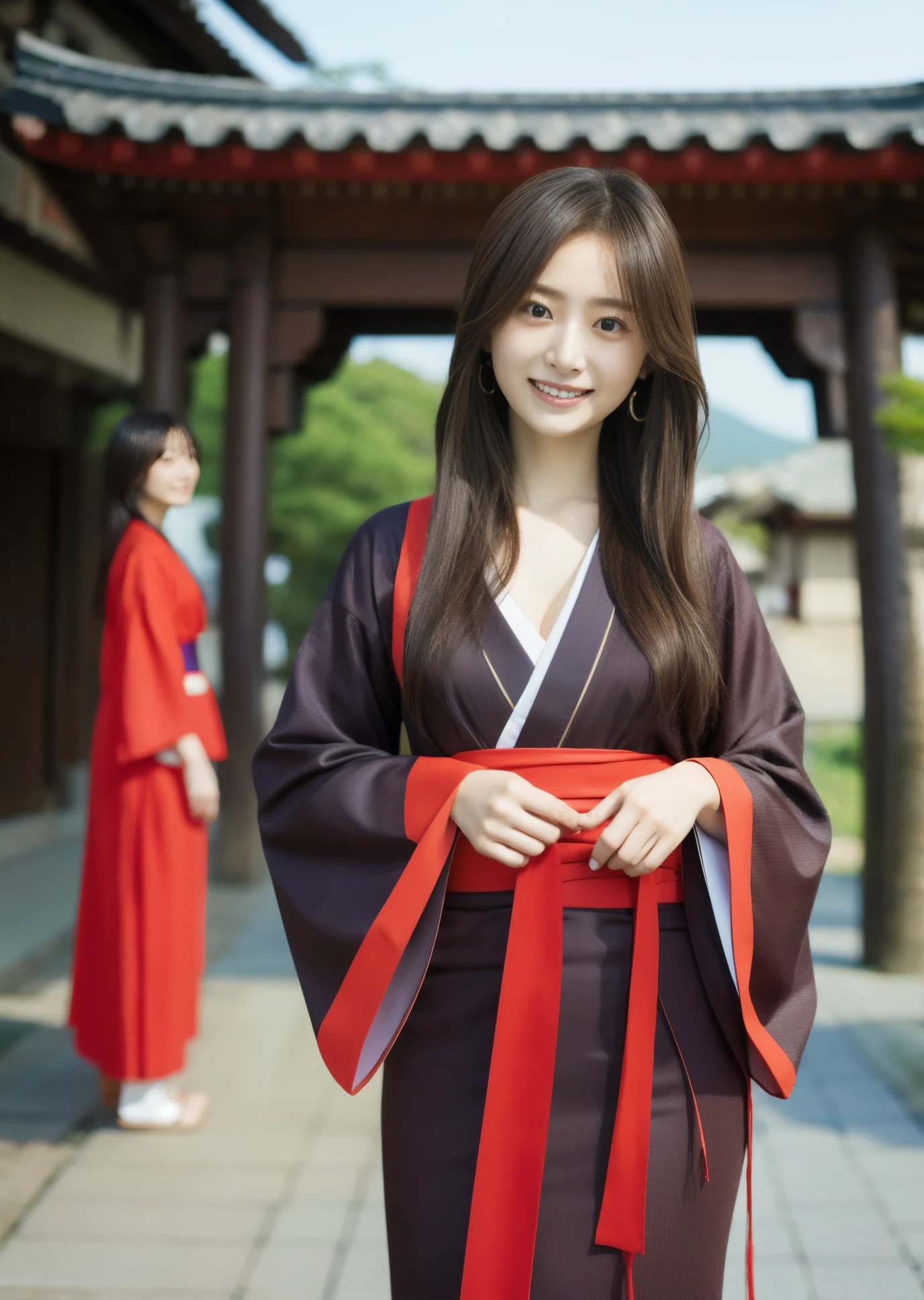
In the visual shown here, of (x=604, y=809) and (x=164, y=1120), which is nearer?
(x=604, y=809)

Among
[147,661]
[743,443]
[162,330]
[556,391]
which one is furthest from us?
[743,443]

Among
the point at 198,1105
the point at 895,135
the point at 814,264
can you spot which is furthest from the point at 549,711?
the point at 814,264

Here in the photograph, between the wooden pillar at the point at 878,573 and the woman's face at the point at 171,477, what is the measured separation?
113 inches

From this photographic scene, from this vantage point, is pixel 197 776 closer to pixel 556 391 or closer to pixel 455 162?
pixel 556 391

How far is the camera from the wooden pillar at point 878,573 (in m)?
4.88

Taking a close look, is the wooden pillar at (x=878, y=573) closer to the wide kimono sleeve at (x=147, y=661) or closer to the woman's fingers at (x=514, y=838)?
the wide kimono sleeve at (x=147, y=661)

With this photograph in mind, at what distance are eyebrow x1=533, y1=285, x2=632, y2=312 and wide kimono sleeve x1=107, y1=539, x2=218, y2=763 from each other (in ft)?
6.62

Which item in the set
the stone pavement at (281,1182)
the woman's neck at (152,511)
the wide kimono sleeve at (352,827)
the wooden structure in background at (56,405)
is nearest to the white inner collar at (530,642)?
the wide kimono sleeve at (352,827)

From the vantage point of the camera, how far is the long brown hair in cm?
152

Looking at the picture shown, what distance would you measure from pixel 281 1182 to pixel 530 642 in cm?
209

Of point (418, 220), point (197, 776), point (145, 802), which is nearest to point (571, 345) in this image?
point (197, 776)

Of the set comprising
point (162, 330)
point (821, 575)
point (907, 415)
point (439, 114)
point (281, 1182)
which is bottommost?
point (281, 1182)

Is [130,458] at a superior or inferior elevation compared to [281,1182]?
superior

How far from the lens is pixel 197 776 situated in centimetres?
335
